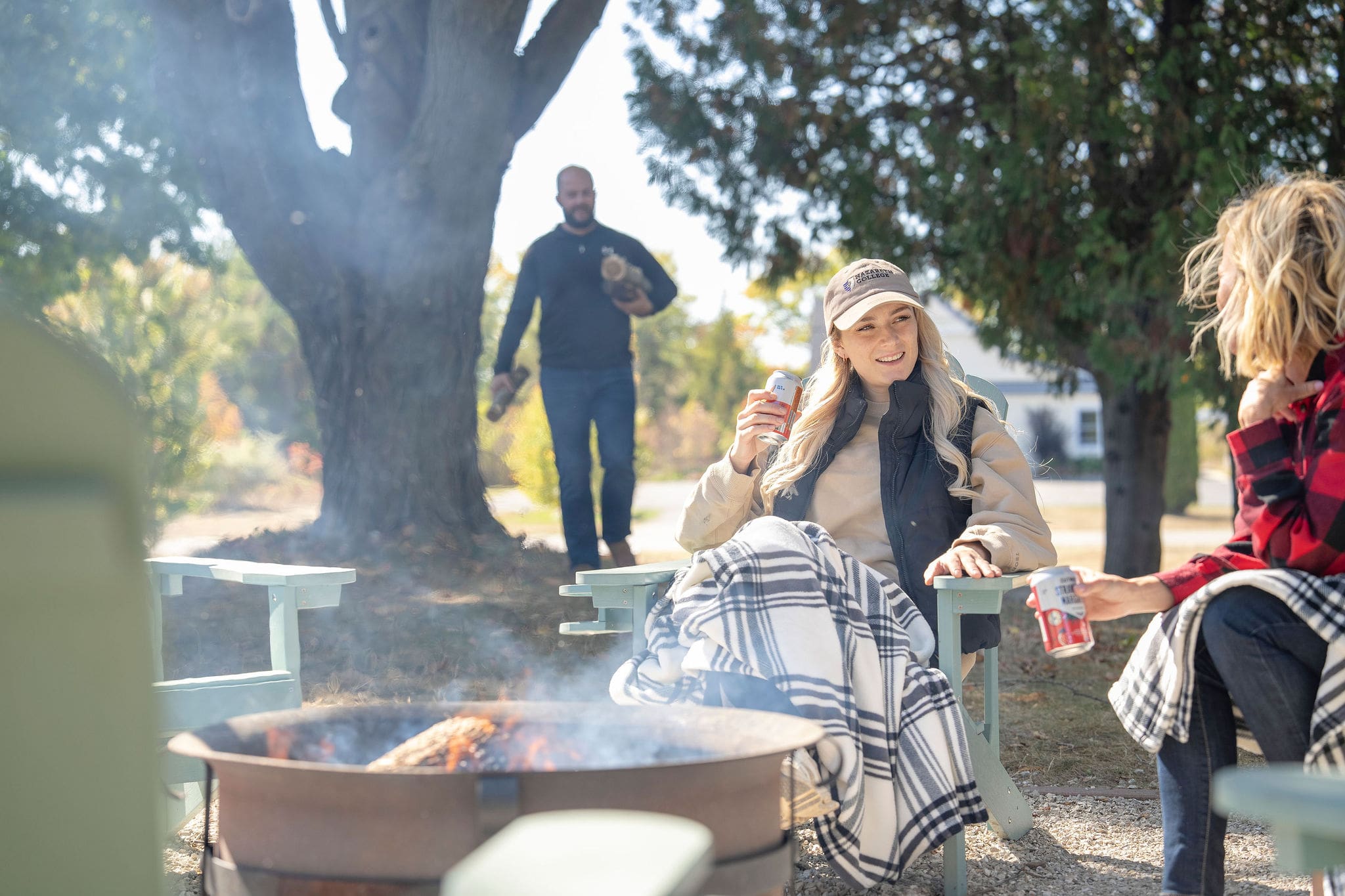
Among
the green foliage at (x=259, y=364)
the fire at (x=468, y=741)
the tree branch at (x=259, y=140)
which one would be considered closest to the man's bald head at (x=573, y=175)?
the tree branch at (x=259, y=140)

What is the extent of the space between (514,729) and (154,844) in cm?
86

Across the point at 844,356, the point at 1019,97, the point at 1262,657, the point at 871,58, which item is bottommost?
the point at 1262,657

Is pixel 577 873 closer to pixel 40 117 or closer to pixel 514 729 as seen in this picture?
pixel 514 729

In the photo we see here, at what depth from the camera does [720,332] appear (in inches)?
1366

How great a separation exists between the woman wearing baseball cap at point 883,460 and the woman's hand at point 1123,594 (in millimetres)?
519

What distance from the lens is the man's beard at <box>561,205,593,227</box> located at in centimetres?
582

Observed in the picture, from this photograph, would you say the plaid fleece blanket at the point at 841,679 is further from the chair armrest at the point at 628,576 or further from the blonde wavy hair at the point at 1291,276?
the blonde wavy hair at the point at 1291,276

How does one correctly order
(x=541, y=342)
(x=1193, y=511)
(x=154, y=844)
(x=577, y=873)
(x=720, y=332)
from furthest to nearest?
(x=720, y=332), (x=1193, y=511), (x=541, y=342), (x=154, y=844), (x=577, y=873)

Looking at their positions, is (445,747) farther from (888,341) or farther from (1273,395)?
(888,341)

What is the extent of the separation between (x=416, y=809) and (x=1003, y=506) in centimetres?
159

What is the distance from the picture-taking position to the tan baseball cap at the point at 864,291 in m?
2.83

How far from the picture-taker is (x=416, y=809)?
1.50 meters

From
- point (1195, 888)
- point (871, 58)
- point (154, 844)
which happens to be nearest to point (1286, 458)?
point (1195, 888)

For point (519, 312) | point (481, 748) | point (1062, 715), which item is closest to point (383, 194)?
point (519, 312)
